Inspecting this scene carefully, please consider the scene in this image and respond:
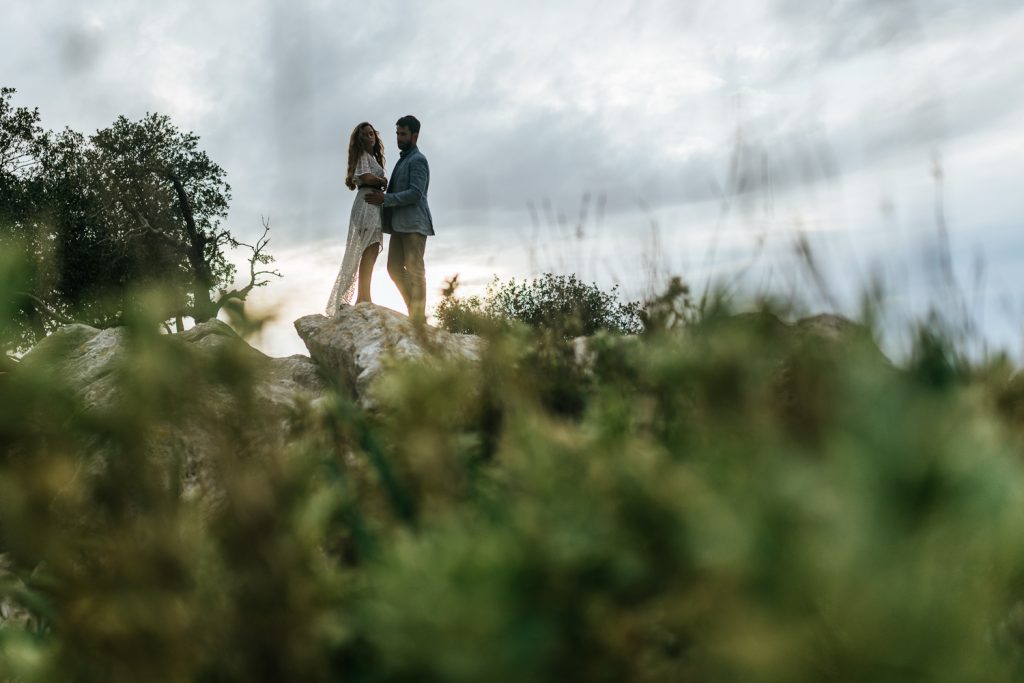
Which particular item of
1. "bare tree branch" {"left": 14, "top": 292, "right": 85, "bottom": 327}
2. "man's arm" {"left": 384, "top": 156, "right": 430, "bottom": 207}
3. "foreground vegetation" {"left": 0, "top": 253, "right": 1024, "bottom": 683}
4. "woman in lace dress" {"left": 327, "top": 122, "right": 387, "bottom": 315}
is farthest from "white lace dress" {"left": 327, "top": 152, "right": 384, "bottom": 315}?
"foreground vegetation" {"left": 0, "top": 253, "right": 1024, "bottom": 683}

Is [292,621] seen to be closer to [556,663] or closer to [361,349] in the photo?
[556,663]

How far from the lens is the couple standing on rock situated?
11406mm

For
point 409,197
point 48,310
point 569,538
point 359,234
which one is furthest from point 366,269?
point 569,538

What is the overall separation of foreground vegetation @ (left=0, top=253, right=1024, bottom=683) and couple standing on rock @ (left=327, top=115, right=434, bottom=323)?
10081mm

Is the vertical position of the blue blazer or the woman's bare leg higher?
the blue blazer

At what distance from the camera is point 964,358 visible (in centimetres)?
162

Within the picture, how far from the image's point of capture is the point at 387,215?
11.8 meters

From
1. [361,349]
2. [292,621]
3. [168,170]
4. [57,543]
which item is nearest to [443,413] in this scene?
[292,621]

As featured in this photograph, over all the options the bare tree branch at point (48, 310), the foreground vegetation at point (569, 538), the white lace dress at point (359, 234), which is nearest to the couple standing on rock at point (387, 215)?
the white lace dress at point (359, 234)

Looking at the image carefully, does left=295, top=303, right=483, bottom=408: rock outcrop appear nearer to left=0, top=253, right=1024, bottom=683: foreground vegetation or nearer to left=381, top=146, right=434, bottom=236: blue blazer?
left=381, top=146, right=434, bottom=236: blue blazer

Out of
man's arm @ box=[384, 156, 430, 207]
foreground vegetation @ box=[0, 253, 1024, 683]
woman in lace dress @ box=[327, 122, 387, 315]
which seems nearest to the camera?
foreground vegetation @ box=[0, 253, 1024, 683]

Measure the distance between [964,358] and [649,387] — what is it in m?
0.67

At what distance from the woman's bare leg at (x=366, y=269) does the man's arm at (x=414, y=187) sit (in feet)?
3.67

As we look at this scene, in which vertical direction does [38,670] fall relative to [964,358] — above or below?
below
